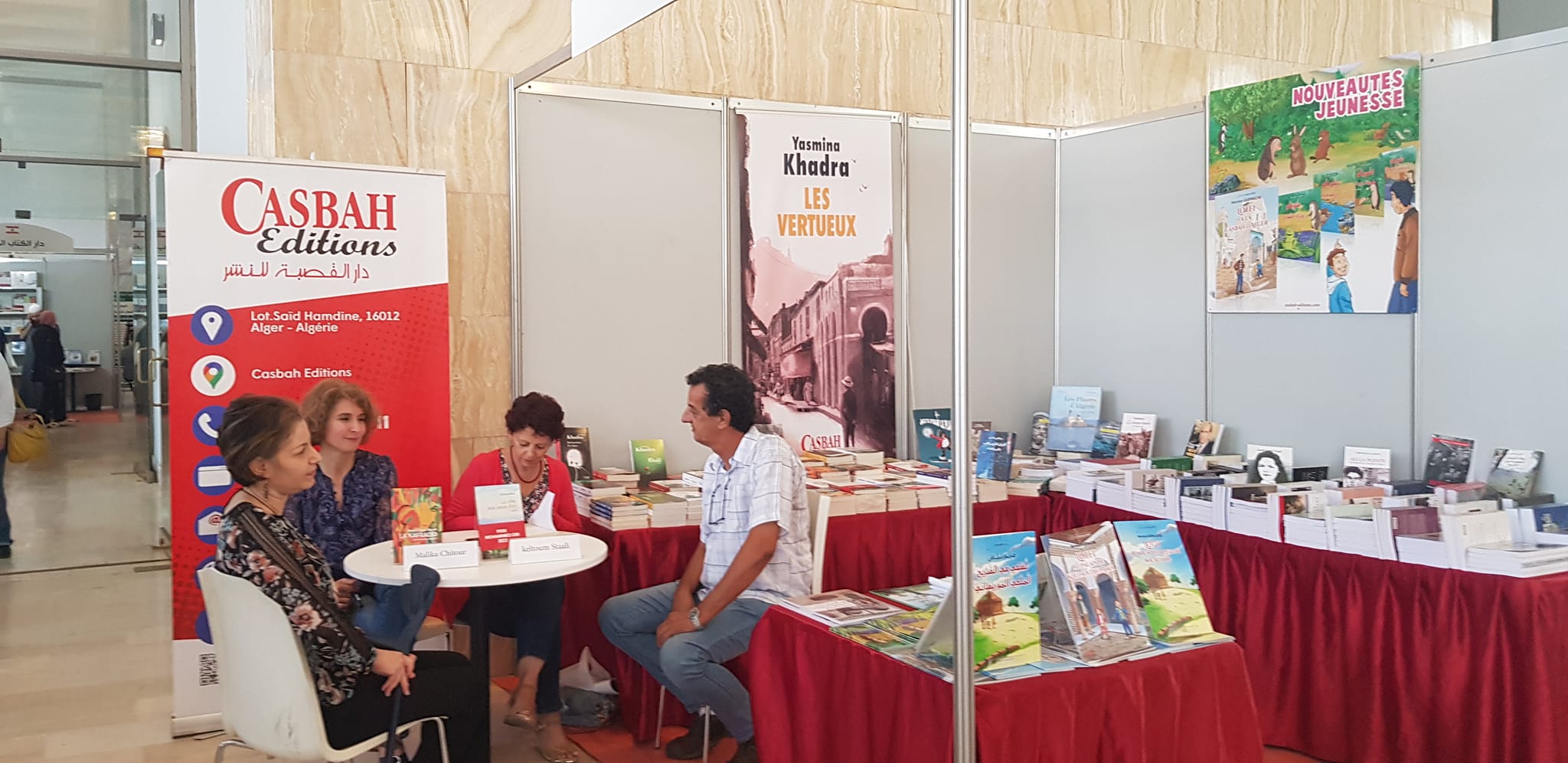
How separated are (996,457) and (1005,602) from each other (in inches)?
99.8

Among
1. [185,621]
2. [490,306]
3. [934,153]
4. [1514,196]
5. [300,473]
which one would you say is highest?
[934,153]

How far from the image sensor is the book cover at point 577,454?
4980 mm

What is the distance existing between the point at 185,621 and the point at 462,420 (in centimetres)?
135

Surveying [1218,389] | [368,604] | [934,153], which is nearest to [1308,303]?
[1218,389]

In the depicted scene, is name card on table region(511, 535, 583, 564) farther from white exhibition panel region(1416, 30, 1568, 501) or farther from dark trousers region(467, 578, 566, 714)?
white exhibition panel region(1416, 30, 1568, 501)

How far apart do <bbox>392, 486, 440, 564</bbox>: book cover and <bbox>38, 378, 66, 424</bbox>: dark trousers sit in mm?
6776

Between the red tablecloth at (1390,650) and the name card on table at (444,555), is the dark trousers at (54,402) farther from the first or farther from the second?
the red tablecloth at (1390,650)

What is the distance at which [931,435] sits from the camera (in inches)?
228

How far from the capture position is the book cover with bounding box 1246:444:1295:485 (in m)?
4.76

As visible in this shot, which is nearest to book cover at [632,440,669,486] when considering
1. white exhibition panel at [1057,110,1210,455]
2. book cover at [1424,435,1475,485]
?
white exhibition panel at [1057,110,1210,455]

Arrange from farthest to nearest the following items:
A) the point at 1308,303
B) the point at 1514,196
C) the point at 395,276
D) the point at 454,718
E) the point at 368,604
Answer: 1. the point at 1308,303
2. the point at 395,276
3. the point at 1514,196
4. the point at 368,604
5. the point at 454,718

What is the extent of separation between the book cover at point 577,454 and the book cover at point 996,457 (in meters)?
1.72

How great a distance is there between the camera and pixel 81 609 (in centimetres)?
Answer: 634

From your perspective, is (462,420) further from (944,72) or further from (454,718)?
(944,72)
